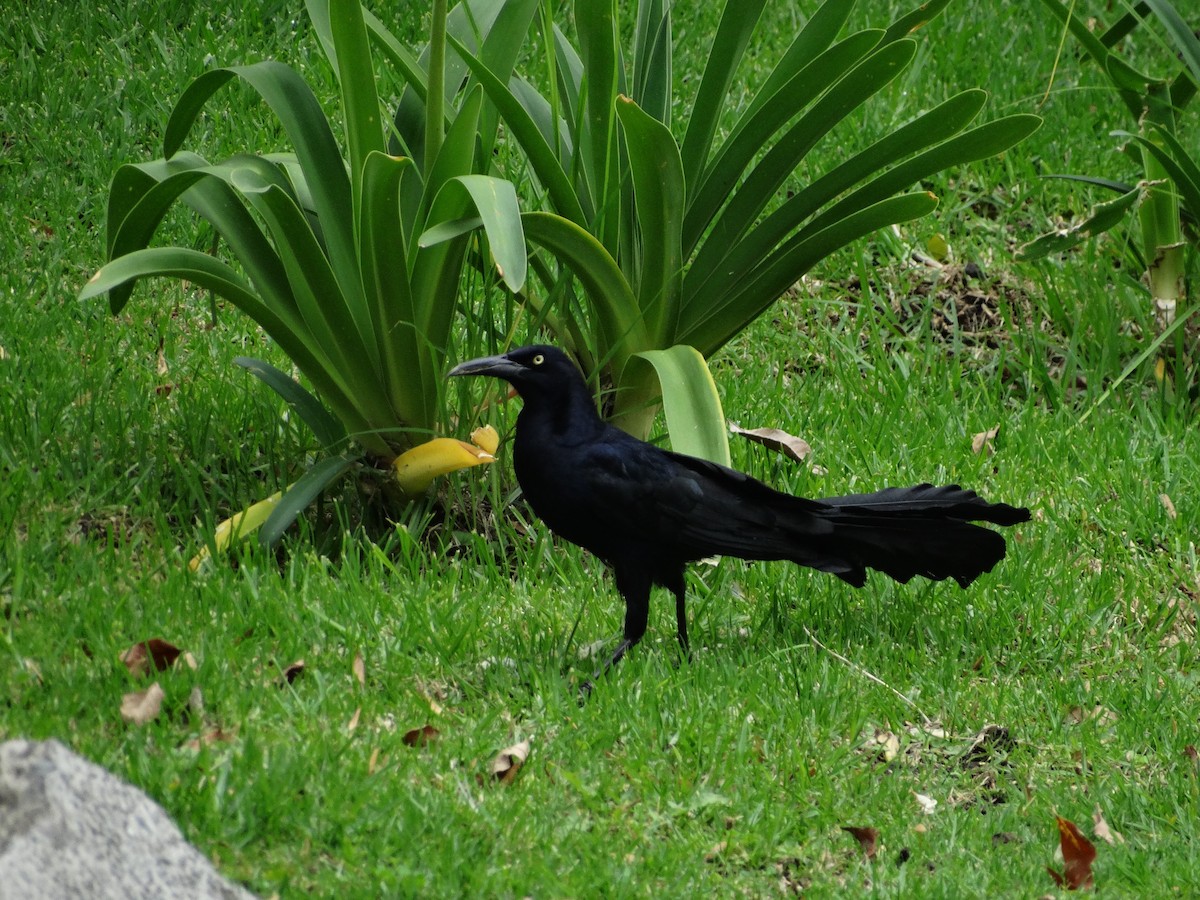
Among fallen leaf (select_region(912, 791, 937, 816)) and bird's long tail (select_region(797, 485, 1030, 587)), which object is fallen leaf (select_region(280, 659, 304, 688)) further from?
fallen leaf (select_region(912, 791, 937, 816))

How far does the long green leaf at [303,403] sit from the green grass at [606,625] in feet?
0.90

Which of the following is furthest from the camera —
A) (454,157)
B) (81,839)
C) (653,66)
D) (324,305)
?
(653,66)

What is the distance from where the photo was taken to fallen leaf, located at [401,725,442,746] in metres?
3.18

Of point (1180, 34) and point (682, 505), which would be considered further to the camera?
point (1180, 34)

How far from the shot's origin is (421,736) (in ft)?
10.5

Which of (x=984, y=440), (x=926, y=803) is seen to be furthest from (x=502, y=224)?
(x=984, y=440)

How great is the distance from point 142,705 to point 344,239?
1569 millimetres

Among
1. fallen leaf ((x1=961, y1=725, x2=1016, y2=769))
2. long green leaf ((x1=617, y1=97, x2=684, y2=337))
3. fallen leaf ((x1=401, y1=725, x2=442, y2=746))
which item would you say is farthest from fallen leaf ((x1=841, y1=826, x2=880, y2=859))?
long green leaf ((x1=617, y1=97, x2=684, y2=337))

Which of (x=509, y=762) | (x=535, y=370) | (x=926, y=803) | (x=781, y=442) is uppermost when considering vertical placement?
(x=535, y=370)

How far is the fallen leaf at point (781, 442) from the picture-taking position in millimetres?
4605

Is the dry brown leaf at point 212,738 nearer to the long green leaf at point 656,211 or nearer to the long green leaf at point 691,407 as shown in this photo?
the long green leaf at point 691,407

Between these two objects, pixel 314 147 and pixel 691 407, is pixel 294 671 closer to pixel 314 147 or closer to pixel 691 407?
pixel 691 407

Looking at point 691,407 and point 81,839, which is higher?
point 691,407

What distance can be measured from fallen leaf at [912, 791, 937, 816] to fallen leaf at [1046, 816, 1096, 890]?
0.90 feet
